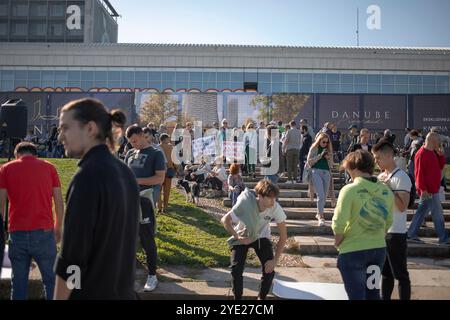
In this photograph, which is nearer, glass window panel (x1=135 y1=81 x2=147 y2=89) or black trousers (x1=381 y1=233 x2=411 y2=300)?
black trousers (x1=381 y1=233 x2=411 y2=300)

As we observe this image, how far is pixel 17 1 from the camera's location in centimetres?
6888

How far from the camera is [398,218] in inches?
181

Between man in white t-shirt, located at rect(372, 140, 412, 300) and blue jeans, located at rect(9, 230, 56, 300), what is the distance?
3536 millimetres

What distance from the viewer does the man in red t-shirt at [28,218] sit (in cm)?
430

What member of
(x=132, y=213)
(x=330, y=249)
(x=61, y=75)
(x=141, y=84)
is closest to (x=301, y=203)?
(x=330, y=249)

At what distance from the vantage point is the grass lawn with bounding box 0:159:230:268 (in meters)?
7.03

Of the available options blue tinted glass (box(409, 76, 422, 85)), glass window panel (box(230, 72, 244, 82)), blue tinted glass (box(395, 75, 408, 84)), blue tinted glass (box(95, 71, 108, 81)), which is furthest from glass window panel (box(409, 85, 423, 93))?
blue tinted glass (box(95, 71, 108, 81))

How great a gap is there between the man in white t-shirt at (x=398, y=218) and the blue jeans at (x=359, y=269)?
77cm

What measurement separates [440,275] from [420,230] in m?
2.25

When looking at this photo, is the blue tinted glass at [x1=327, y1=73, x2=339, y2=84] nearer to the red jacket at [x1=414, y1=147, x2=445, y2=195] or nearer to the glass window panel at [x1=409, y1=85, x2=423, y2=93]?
the glass window panel at [x1=409, y1=85, x2=423, y2=93]

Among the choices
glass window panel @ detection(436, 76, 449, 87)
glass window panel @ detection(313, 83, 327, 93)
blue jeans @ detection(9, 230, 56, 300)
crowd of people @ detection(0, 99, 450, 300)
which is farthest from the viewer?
glass window panel @ detection(313, 83, 327, 93)

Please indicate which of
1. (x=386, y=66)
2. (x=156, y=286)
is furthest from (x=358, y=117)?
(x=386, y=66)

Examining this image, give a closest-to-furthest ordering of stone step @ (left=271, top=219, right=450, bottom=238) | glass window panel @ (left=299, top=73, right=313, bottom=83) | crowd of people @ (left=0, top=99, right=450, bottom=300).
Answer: crowd of people @ (left=0, top=99, right=450, bottom=300) → stone step @ (left=271, top=219, right=450, bottom=238) → glass window panel @ (left=299, top=73, right=313, bottom=83)

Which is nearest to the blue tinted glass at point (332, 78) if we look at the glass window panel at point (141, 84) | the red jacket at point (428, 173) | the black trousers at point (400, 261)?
the glass window panel at point (141, 84)
